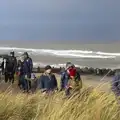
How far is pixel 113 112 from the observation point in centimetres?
655

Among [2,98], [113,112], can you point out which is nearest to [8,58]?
[2,98]

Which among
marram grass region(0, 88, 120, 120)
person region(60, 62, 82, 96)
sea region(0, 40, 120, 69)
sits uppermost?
person region(60, 62, 82, 96)

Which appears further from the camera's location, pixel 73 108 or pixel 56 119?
pixel 73 108

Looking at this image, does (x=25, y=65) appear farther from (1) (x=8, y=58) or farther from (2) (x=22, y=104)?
(2) (x=22, y=104)

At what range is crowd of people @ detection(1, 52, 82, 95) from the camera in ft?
31.2

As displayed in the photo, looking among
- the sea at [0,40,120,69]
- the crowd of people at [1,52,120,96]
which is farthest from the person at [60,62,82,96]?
the sea at [0,40,120,69]

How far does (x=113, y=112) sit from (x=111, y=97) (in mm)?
707

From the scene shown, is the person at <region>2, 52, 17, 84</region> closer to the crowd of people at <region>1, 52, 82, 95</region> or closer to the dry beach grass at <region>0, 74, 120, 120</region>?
the crowd of people at <region>1, 52, 82, 95</region>

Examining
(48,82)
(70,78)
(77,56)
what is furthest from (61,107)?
(77,56)

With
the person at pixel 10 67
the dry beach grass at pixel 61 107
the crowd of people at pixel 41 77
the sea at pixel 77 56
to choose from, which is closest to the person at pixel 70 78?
the crowd of people at pixel 41 77

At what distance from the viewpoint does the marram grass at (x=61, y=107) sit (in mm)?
6336

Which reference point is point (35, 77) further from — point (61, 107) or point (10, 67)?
point (61, 107)

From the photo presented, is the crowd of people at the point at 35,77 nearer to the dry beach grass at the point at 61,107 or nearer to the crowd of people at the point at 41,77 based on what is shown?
the crowd of people at the point at 41,77

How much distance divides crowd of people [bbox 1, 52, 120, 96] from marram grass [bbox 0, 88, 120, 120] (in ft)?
1.57
